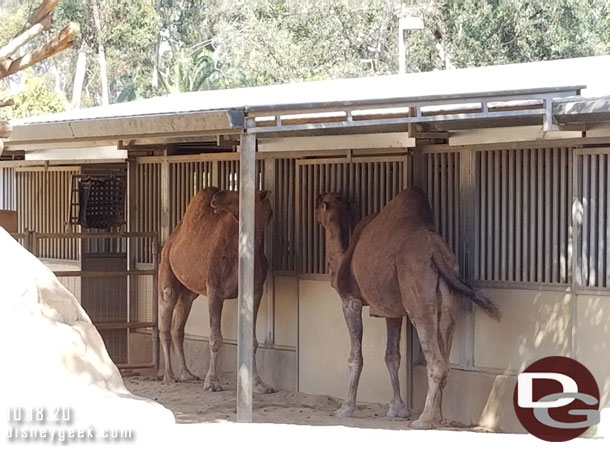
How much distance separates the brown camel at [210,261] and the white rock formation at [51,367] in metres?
4.21

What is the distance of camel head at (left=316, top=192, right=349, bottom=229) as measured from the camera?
11.9 meters

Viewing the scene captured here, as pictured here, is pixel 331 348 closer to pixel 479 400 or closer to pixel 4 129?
pixel 479 400

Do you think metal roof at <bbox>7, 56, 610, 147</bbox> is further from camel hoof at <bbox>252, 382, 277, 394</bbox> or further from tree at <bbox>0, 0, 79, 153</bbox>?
camel hoof at <bbox>252, 382, 277, 394</bbox>

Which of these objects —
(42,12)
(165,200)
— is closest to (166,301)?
(165,200)

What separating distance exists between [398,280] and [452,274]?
559 millimetres

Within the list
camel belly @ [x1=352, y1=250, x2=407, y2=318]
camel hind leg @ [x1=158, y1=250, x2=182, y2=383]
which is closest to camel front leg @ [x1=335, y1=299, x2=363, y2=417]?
camel belly @ [x1=352, y1=250, x2=407, y2=318]

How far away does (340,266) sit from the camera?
11.5m

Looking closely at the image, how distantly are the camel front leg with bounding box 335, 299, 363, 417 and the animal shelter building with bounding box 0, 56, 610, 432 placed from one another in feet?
1.45

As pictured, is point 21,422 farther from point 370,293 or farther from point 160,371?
point 160,371

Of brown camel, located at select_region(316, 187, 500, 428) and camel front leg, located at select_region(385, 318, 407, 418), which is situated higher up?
brown camel, located at select_region(316, 187, 500, 428)

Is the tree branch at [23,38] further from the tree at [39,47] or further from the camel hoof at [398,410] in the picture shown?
the camel hoof at [398,410]

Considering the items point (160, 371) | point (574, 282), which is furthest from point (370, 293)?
point (160, 371)

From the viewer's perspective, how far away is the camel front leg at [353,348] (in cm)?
1137

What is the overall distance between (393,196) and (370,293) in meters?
1.19
